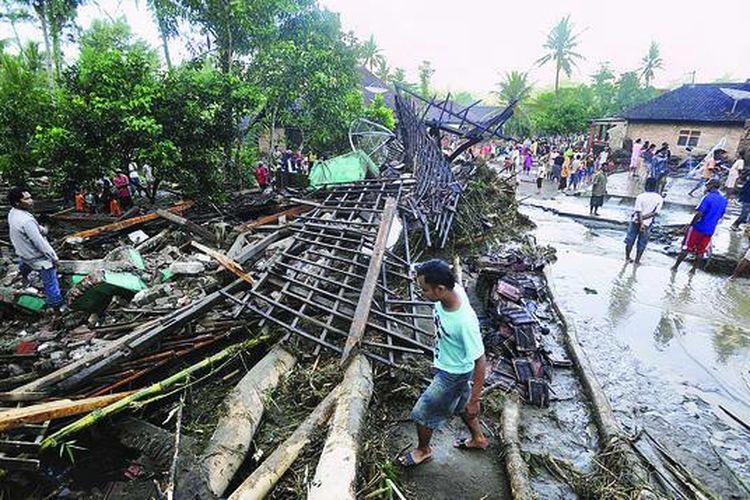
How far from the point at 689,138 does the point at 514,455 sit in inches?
1101

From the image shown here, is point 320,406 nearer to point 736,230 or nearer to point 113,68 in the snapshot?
point 113,68

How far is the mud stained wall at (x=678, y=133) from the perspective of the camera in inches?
827

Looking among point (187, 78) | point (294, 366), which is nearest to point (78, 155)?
point (187, 78)

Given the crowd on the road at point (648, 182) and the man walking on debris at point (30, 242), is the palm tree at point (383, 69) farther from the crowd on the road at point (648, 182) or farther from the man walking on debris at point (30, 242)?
the man walking on debris at point (30, 242)

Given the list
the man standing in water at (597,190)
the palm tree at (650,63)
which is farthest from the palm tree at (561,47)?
the man standing in water at (597,190)

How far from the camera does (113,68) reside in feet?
25.4

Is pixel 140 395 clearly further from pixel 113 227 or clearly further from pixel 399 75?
pixel 399 75

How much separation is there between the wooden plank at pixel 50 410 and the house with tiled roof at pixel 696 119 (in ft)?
90.8

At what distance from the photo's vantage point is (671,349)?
5.18m

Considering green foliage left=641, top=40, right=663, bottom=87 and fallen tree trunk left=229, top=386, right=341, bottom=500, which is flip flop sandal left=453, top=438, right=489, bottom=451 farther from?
green foliage left=641, top=40, right=663, bottom=87

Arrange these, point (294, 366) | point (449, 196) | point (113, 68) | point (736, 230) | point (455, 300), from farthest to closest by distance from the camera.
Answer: point (736, 230) → point (449, 196) → point (113, 68) → point (294, 366) → point (455, 300)

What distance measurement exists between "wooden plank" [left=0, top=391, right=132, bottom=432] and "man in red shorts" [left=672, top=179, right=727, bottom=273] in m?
9.17

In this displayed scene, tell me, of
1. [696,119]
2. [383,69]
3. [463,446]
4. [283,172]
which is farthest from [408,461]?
[383,69]

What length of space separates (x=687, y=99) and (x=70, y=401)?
3314cm
